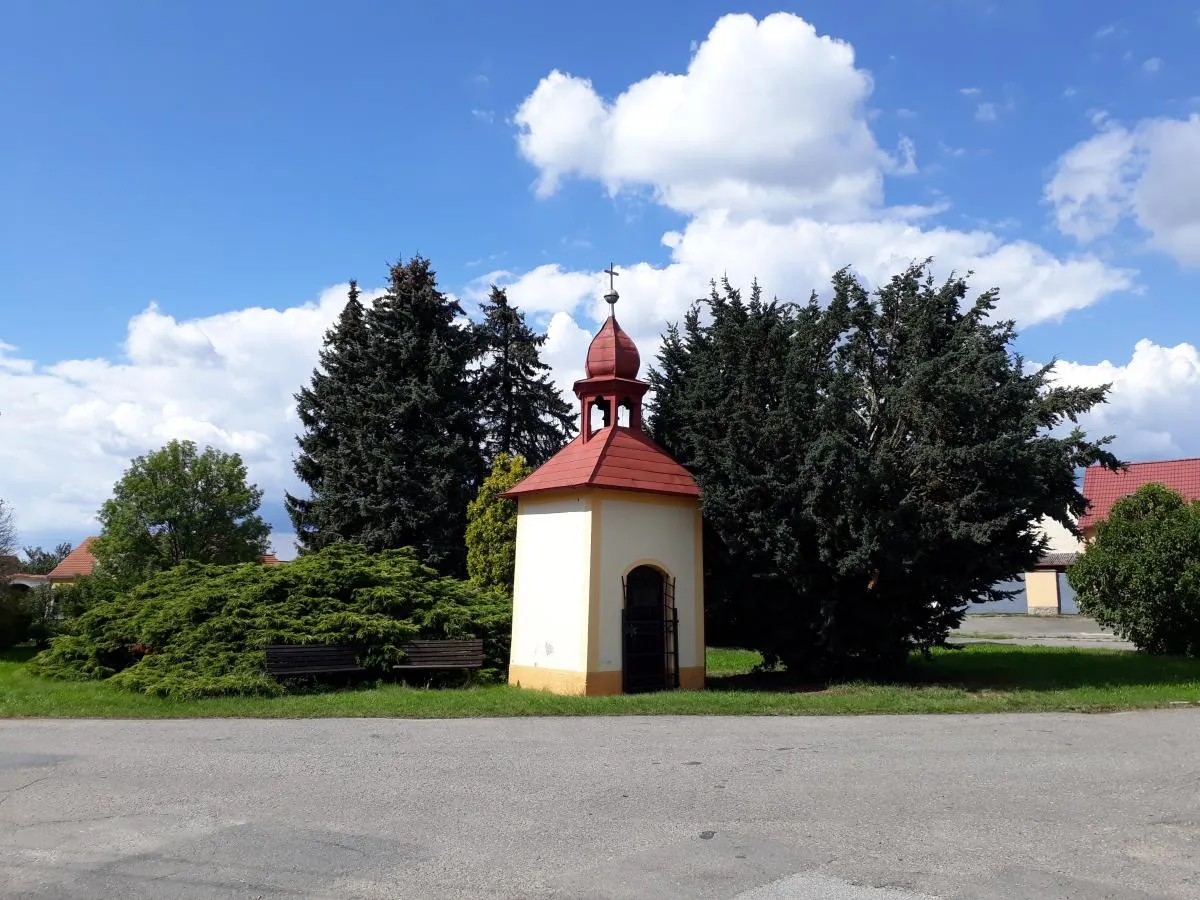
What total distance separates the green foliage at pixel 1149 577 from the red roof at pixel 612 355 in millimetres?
12617

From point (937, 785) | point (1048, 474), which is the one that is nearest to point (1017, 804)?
point (937, 785)

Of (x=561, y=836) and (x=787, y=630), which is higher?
(x=787, y=630)

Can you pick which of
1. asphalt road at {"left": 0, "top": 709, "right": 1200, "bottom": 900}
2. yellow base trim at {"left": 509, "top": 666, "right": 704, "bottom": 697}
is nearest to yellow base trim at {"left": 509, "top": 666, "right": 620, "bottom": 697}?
yellow base trim at {"left": 509, "top": 666, "right": 704, "bottom": 697}

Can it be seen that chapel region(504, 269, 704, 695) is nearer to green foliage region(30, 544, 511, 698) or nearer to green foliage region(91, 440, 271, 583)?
green foliage region(30, 544, 511, 698)

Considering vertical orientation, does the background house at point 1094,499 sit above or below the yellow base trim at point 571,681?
above

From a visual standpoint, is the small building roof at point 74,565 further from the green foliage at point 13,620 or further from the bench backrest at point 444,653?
the bench backrest at point 444,653

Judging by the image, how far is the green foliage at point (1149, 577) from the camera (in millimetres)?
20875

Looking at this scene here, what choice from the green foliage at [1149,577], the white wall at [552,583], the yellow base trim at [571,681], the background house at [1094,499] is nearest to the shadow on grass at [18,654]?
the white wall at [552,583]

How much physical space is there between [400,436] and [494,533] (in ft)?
17.8

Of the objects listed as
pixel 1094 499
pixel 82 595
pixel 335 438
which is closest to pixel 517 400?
pixel 335 438

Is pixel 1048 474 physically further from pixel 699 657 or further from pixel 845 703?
pixel 699 657

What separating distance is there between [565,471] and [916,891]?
41.1 ft

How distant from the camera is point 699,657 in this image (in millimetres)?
17547

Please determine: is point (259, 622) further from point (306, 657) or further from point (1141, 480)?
point (1141, 480)
